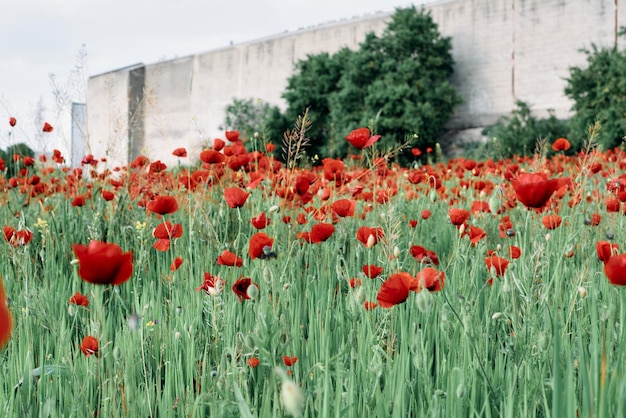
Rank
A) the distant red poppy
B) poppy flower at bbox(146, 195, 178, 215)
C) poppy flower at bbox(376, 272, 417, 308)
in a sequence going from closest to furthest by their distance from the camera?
1. poppy flower at bbox(376, 272, 417, 308)
2. poppy flower at bbox(146, 195, 178, 215)
3. the distant red poppy

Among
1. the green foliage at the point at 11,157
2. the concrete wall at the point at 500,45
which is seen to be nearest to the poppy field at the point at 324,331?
the green foliage at the point at 11,157

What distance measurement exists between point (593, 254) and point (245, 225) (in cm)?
145

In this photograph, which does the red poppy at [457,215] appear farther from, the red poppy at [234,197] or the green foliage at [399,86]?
the green foliage at [399,86]

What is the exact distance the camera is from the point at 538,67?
13.7m

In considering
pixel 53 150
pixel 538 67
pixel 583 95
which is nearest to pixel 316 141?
pixel 538 67

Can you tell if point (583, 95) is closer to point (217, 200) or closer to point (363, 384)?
point (217, 200)

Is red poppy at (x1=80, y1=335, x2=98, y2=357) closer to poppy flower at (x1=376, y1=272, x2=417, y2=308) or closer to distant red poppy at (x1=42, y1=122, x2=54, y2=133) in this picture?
poppy flower at (x1=376, y1=272, x2=417, y2=308)

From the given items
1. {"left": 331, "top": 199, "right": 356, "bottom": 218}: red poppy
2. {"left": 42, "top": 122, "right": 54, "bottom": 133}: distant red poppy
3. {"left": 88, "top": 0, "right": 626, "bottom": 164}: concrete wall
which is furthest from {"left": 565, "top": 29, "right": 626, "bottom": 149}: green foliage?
{"left": 331, "top": 199, "right": 356, "bottom": 218}: red poppy

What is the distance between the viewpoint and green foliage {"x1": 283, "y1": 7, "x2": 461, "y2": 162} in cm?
1345

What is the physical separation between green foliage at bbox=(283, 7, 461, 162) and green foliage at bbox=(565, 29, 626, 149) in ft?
9.73

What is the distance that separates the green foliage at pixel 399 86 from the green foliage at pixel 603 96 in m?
2.97

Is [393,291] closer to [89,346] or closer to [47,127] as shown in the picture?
[89,346]

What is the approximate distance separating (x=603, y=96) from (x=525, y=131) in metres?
1.66

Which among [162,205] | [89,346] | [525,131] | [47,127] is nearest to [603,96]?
[525,131]
